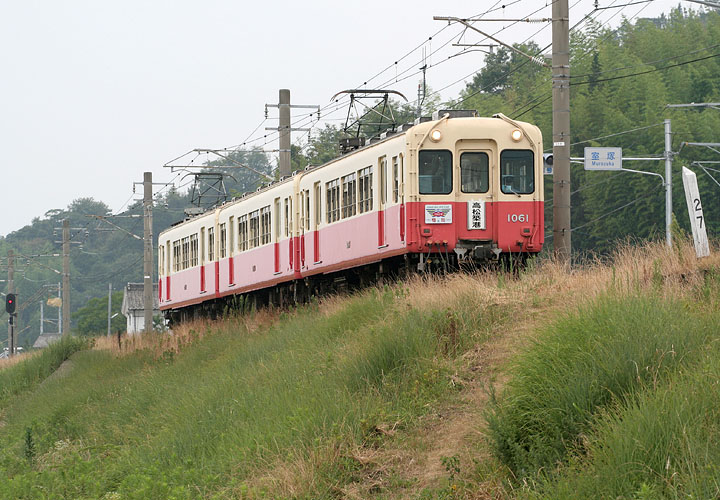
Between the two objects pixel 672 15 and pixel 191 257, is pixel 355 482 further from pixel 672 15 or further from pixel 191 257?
pixel 672 15

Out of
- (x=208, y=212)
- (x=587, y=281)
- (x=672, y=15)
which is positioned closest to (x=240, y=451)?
(x=587, y=281)

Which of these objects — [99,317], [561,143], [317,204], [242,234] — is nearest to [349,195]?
[317,204]

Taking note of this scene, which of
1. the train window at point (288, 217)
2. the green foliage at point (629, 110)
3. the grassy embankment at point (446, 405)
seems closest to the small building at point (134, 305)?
the green foliage at point (629, 110)

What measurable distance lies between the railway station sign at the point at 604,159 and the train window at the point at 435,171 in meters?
18.8

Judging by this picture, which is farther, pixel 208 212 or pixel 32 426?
pixel 208 212

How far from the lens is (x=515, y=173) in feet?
65.6

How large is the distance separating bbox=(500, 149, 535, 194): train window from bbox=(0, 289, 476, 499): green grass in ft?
12.7

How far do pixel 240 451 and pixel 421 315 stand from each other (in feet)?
8.70

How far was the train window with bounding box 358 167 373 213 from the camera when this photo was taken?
69.5ft

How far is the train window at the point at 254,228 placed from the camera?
28578mm

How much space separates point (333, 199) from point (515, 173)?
458 centimetres

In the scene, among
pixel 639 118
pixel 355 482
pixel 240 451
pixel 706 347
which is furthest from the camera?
pixel 639 118

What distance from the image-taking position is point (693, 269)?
41.9 ft

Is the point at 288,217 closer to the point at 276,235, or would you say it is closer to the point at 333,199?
the point at 276,235
